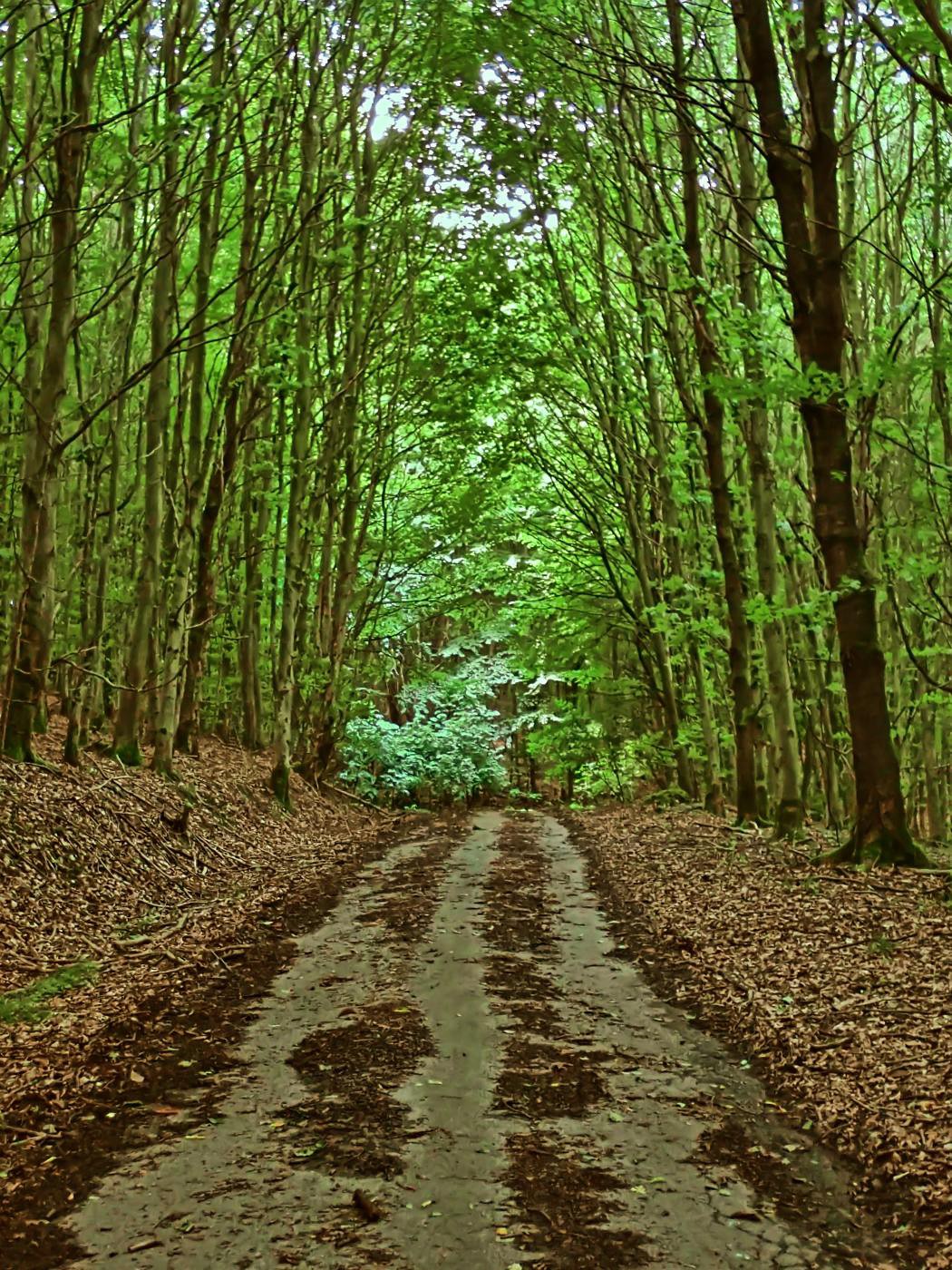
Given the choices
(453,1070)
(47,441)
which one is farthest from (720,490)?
(453,1070)

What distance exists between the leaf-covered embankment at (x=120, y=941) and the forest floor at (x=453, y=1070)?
24 mm

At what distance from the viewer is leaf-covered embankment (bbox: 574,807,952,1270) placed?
392 centimetres

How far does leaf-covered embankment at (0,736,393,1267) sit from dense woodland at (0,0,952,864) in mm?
998

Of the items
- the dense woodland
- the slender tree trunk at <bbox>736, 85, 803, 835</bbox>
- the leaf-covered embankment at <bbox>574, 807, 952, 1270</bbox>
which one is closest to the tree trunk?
the dense woodland

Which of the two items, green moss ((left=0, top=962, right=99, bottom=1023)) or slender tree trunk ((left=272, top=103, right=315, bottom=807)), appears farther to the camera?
slender tree trunk ((left=272, top=103, right=315, bottom=807))

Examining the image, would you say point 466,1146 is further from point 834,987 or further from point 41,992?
point 41,992

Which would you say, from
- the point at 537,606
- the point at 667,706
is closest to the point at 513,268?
the point at 537,606

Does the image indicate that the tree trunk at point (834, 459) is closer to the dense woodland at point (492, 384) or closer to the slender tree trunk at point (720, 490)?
the dense woodland at point (492, 384)

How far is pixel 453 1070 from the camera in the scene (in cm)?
484

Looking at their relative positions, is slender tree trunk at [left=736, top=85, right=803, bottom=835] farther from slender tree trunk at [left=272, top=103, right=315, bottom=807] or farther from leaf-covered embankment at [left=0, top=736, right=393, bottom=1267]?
slender tree trunk at [left=272, top=103, right=315, bottom=807]

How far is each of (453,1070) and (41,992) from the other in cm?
249

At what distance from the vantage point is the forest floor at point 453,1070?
337cm

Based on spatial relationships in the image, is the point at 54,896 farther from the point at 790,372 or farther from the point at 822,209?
the point at 822,209

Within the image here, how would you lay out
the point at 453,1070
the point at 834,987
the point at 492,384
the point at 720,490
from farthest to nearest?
the point at 492,384, the point at 720,490, the point at 834,987, the point at 453,1070
